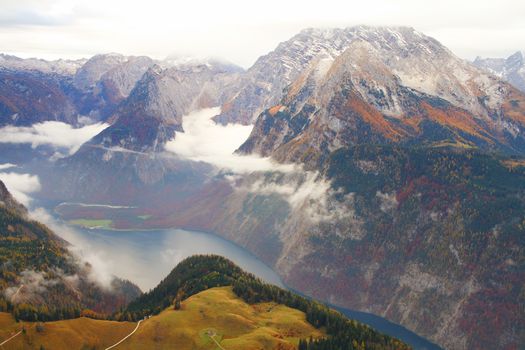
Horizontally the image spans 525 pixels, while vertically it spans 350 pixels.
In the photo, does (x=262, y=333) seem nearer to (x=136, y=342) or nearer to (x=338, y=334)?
(x=338, y=334)

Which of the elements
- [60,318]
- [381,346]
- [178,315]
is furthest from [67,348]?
[381,346]

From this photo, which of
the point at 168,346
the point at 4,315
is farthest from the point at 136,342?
the point at 4,315

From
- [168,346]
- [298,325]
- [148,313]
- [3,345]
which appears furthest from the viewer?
[148,313]

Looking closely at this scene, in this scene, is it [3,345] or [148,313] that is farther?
[148,313]

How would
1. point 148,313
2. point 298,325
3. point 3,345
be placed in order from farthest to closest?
point 148,313
point 298,325
point 3,345

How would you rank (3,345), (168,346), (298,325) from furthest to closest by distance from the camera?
1. (298,325)
2. (168,346)
3. (3,345)

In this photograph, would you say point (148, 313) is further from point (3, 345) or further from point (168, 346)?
point (3, 345)
